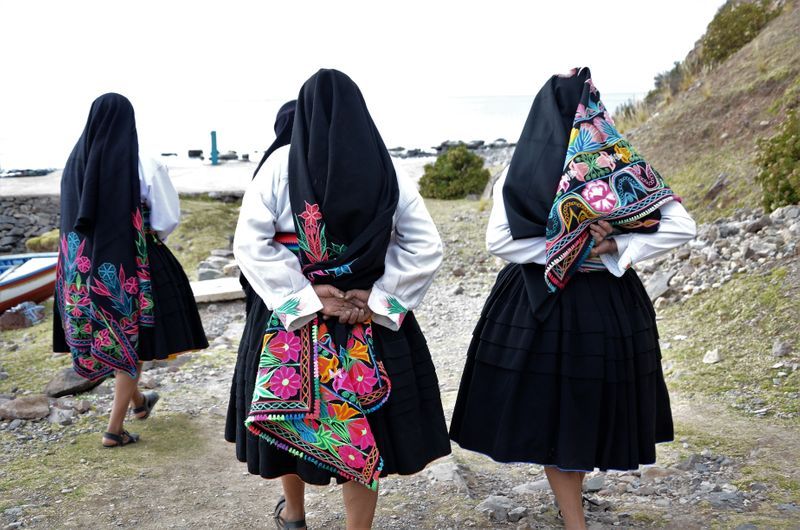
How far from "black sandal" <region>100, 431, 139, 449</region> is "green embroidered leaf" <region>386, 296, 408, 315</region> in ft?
8.51

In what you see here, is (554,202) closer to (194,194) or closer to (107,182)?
(107,182)

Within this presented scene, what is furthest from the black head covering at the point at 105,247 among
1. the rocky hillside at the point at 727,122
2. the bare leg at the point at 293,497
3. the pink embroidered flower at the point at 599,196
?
the rocky hillside at the point at 727,122

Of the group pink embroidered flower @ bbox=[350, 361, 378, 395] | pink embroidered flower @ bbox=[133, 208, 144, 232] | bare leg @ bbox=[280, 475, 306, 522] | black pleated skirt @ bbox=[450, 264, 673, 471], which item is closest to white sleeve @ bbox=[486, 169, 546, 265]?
black pleated skirt @ bbox=[450, 264, 673, 471]

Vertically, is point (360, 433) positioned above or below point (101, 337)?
above

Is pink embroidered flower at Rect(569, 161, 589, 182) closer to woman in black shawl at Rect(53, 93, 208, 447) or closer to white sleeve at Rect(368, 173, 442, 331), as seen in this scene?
white sleeve at Rect(368, 173, 442, 331)

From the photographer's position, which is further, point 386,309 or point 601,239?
point 601,239

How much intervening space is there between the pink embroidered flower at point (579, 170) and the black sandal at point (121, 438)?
3189 millimetres

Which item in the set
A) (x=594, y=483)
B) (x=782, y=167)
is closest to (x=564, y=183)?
(x=594, y=483)

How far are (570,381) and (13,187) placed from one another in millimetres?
19363

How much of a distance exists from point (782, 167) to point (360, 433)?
578cm

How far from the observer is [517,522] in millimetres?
3660

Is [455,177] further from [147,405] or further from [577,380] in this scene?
[577,380]

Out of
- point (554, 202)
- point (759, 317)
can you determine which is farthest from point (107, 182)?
point (759, 317)

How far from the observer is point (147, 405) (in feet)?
17.5
